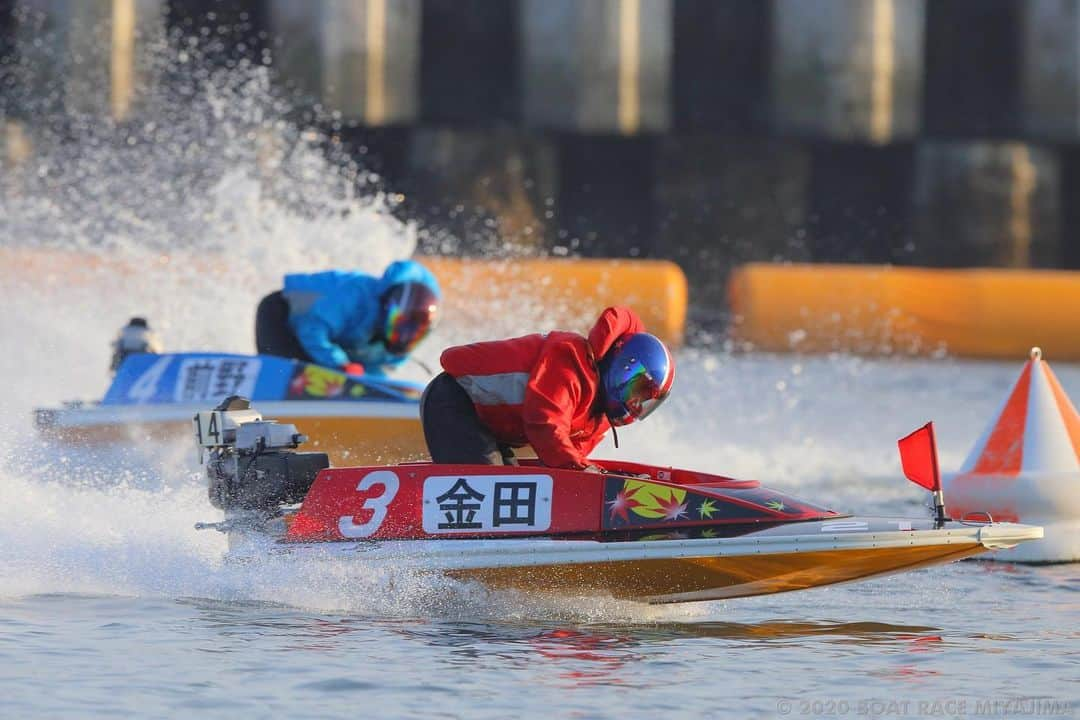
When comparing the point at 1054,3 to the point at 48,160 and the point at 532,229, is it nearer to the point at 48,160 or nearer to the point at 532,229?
the point at 532,229

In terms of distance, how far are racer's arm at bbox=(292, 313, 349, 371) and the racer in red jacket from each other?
331cm

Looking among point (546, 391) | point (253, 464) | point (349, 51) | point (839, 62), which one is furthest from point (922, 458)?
point (839, 62)

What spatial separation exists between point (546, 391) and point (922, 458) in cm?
141

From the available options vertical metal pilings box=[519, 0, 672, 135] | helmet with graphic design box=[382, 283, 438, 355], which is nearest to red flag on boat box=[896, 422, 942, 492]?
helmet with graphic design box=[382, 283, 438, 355]

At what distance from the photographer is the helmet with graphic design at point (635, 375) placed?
7.33 m

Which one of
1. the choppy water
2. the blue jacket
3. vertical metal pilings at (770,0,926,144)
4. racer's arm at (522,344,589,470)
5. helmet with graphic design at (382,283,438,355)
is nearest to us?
the choppy water

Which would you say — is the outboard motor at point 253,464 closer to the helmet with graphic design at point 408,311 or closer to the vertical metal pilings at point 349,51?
the helmet with graphic design at point 408,311

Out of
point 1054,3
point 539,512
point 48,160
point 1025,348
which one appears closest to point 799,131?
point 1054,3

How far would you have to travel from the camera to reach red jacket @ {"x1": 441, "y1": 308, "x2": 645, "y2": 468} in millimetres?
7258

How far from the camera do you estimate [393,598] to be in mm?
7191

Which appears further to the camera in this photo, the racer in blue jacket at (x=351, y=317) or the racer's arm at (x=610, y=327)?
the racer in blue jacket at (x=351, y=317)

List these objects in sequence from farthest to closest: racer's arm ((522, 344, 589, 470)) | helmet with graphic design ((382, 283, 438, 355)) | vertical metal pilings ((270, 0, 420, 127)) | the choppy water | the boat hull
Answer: vertical metal pilings ((270, 0, 420, 127))
helmet with graphic design ((382, 283, 438, 355))
racer's arm ((522, 344, 589, 470))
the boat hull
the choppy water

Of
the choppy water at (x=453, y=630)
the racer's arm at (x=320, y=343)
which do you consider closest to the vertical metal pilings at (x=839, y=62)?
the choppy water at (x=453, y=630)

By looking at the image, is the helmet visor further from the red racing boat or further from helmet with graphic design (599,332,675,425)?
the red racing boat
